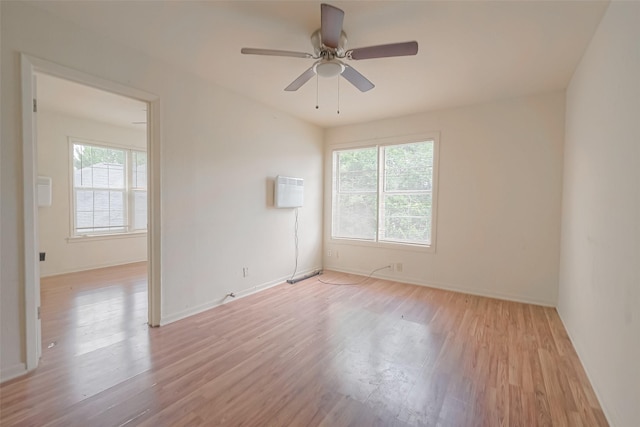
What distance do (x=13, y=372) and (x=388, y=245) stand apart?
166 inches

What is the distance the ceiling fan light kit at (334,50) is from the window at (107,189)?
4.73 m

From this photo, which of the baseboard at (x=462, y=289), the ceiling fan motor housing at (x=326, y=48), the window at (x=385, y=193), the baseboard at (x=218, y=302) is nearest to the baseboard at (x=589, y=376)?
the baseboard at (x=462, y=289)

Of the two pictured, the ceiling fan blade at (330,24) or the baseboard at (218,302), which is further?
the baseboard at (218,302)

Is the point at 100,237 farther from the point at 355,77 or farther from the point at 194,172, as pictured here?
the point at 355,77

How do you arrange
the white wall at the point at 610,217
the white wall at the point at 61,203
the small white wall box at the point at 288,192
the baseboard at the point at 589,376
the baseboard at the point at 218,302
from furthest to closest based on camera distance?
the white wall at the point at 61,203 → the small white wall box at the point at 288,192 → the baseboard at the point at 218,302 → the baseboard at the point at 589,376 → the white wall at the point at 610,217

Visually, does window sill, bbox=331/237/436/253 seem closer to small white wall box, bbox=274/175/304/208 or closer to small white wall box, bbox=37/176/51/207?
small white wall box, bbox=274/175/304/208

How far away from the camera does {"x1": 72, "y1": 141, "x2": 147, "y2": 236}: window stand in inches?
199

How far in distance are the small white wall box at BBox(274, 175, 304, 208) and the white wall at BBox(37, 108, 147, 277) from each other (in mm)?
3688

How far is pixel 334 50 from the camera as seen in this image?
2156 millimetres

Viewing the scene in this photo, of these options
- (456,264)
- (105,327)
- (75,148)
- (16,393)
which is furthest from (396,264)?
(75,148)

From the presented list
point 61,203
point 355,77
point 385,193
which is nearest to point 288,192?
point 385,193

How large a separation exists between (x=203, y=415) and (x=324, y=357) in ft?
3.16

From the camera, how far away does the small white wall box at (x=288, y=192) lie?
410 cm

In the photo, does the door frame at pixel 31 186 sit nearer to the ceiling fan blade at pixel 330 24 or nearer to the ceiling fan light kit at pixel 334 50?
the ceiling fan light kit at pixel 334 50
